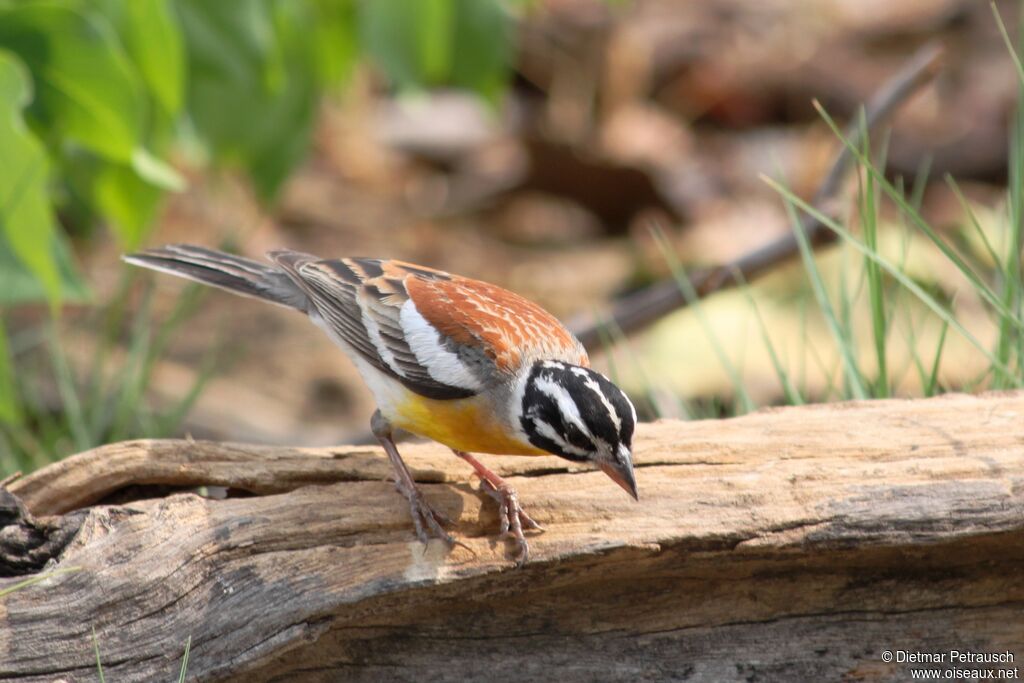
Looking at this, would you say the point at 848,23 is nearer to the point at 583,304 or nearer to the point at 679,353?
Result: the point at 583,304

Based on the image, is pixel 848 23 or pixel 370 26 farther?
pixel 848 23

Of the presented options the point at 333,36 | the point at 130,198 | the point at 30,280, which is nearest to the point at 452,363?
the point at 30,280

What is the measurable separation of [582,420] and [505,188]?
7.83m

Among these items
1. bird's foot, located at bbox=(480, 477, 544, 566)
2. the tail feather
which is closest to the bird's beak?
bird's foot, located at bbox=(480, 477, 544, 566)

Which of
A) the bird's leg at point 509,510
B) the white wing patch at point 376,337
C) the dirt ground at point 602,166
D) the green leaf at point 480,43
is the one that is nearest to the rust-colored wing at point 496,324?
the white wing patch at point 376,337

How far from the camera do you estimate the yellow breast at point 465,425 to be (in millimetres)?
4145

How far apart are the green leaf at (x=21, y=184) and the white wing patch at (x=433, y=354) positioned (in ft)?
4.08

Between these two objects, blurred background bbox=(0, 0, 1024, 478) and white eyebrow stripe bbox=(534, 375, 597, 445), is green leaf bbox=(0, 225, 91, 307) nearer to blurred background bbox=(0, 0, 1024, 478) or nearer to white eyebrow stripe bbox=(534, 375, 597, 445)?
blurred background bbox=(0, 0, 1024, 478)

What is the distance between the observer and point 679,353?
25.5 feet

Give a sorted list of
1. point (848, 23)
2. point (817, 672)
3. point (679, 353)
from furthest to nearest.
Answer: point (848, 23) < point (679, 353) < point (817, 672)

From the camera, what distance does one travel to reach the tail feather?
5.13 m

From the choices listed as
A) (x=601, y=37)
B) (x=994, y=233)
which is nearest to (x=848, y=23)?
(x=601, y=37)

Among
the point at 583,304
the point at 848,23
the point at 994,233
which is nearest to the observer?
the point at 994,233

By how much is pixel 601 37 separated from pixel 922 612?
932 cm
